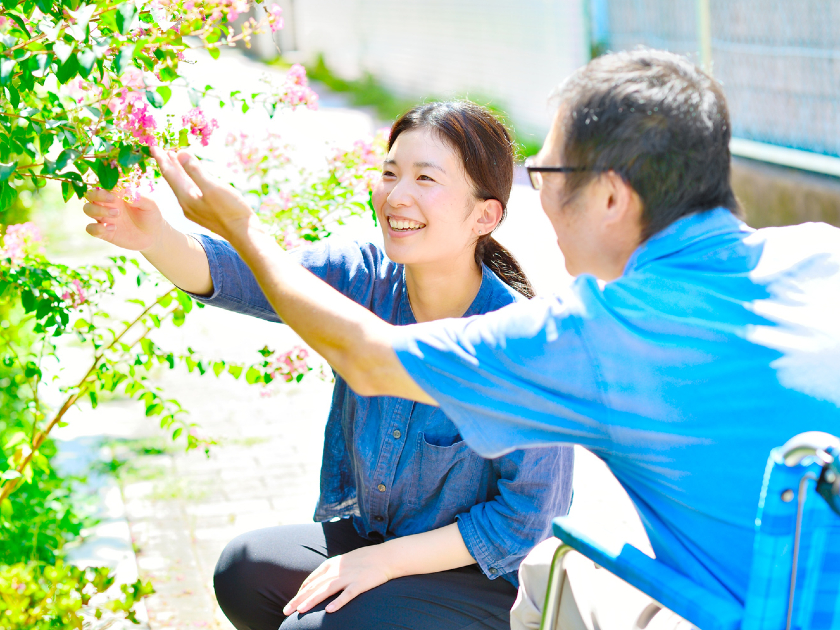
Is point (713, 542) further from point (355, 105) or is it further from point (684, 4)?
point (355, 105)

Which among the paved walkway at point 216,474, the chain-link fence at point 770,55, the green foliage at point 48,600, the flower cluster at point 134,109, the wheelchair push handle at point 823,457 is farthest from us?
the chain-link fence at point 770,55

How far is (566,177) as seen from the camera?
1735 mm

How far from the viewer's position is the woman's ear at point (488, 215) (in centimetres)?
261

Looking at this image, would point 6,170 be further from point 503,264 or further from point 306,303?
point 503,264

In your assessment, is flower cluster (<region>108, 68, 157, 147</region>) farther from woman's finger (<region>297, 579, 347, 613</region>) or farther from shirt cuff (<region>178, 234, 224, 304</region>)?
woman's finger (<region>297, 579, 347, 613</region>)

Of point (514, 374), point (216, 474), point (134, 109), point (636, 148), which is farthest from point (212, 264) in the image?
point (216, 474)

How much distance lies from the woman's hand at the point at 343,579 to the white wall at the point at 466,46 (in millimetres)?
8882

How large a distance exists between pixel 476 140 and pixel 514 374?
1.09 meters

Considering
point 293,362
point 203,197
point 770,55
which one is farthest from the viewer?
point 770,55

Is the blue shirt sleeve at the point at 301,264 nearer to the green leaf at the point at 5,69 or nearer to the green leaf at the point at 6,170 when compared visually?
the green leaf at the point at 6,170

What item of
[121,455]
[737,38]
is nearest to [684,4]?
[737,38]

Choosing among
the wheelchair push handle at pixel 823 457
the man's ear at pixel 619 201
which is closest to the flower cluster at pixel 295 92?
the man's ear at pixel 619 201

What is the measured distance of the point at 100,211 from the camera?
7.18 feet

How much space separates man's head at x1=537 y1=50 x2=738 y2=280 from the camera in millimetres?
1637
